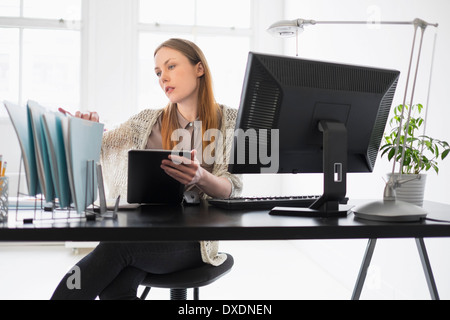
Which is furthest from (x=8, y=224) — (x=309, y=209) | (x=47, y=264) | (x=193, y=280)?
(x=47, y=264)

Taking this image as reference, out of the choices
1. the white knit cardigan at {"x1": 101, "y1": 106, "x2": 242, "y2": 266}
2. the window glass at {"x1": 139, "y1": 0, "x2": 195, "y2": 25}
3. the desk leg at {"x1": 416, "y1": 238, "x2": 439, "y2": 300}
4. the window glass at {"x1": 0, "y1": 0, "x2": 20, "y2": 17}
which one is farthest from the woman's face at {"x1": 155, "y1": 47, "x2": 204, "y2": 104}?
the window glass at {"x1": 0, "y1": 0, "x2": 20, "y2": 17}

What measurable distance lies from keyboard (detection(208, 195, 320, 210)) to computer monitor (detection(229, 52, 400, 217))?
0.11 meters

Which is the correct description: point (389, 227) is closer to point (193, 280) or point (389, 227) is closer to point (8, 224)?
point (193, 280)

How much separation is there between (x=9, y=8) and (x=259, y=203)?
4100 millimetres

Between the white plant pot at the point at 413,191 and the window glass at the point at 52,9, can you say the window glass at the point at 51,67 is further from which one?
the white plant pot at the point at 413,191

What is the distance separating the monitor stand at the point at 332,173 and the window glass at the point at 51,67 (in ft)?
12.5

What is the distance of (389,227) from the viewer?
949 mm

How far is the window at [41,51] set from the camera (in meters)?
4.35

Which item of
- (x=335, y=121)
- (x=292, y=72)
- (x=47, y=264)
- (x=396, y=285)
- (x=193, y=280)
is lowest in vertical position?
(x=47, y=264)

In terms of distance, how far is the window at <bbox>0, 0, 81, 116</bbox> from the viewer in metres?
4.35

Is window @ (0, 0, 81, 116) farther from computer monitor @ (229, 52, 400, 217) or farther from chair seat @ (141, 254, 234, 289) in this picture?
computer monitor @ (229, 52, 400, 217)

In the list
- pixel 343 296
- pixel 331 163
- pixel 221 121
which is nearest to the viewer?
pixel 331 163

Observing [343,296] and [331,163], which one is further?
[343,296]

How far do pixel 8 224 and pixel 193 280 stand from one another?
567 mm
